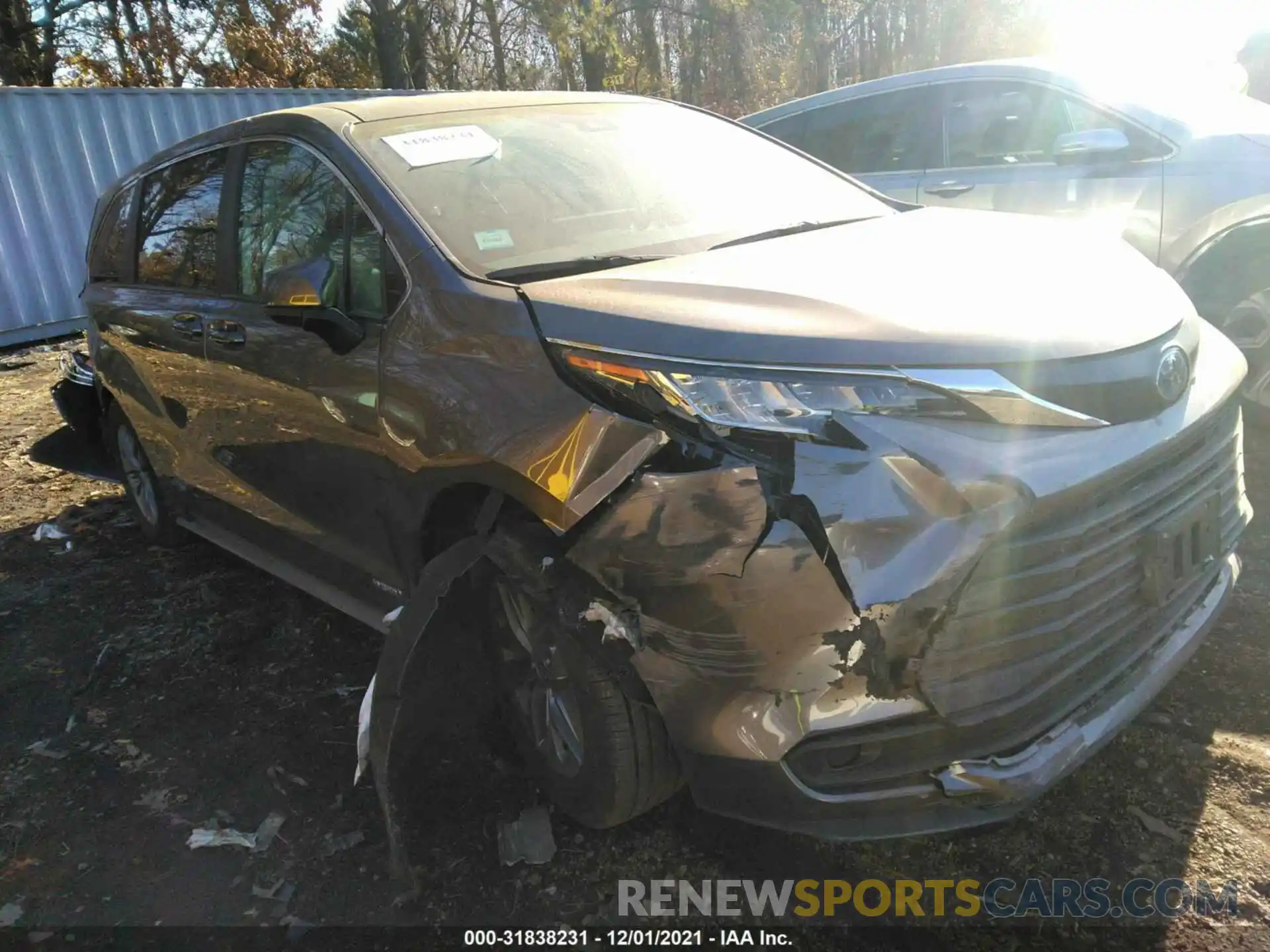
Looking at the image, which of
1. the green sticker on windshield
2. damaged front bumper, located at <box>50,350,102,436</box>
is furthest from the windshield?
damaged front bumper, located at <box>50,350,102,436</box>

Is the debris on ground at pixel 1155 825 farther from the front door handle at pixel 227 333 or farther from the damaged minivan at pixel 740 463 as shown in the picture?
the front door handle at pixel 227 333

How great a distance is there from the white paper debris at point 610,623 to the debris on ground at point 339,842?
3.51 ft

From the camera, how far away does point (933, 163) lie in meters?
5.23

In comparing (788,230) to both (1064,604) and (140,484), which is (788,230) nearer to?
(1064,604)

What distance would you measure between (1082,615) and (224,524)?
3105mm

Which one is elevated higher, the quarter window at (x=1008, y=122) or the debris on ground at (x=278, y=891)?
the quarter window at (x=1008, y=122)

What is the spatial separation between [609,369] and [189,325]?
86.1 inches

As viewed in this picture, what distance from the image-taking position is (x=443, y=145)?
2.74 m

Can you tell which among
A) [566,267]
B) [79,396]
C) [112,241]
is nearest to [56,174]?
[79,396]

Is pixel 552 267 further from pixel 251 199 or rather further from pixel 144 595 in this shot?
pixel 144 595

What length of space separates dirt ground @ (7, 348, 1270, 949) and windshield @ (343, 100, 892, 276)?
3.55 ft

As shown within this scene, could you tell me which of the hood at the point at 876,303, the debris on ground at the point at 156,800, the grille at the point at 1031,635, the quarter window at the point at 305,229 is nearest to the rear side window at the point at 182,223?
the quarter window at the point at 305,229

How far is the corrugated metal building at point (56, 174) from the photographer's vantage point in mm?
9312

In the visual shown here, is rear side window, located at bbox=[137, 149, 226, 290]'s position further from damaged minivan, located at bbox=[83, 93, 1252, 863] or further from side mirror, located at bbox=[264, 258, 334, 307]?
side mirror, located at bbox=[264, 258, 334, 307]
